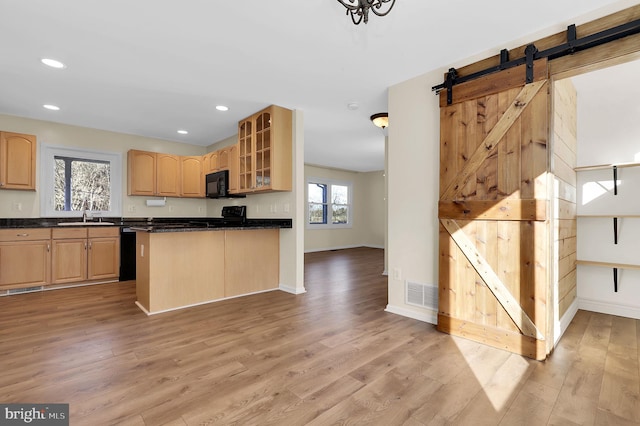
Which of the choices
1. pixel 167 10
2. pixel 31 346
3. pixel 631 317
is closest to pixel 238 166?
pixel 167 10

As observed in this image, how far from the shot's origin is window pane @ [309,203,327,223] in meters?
8.66

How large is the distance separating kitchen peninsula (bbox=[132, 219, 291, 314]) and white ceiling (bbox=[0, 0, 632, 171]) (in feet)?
5.24

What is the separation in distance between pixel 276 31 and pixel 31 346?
3120mm

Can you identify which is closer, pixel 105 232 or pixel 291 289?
pixel 291 289

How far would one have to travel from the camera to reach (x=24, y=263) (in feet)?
13.3

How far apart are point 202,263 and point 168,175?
8.78 ft

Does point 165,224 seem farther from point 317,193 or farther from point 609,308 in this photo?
point 609,308

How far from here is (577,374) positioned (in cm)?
202

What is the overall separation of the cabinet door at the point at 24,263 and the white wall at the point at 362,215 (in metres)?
6.01

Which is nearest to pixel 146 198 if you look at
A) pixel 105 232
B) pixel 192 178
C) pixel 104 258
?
pixel 192 178

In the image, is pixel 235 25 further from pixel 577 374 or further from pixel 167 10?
pixel 577 374

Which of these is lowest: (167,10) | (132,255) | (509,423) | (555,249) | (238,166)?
(509,423)

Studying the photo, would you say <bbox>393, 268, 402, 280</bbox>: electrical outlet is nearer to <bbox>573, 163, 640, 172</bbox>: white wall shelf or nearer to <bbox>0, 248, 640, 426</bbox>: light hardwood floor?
<bbox>0, 248, 640, 426</bbox>: light hardwood floor

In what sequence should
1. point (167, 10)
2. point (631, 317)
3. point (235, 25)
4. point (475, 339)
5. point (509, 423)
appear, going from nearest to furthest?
point (509, 423) → point (167, 10) → point (235, 25) → point (475, 339) → point (631, 317)
